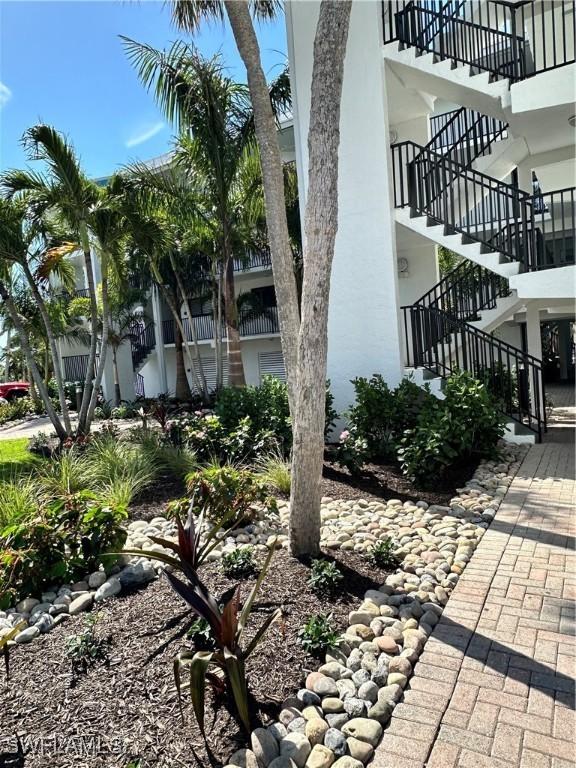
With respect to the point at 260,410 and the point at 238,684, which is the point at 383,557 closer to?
the point at 238,684

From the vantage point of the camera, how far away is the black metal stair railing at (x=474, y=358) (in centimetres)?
844

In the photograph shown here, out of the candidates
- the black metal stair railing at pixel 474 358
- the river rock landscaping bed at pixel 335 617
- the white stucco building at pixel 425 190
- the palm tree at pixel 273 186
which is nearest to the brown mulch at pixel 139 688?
Result: the river rock landscaping bed at pixel 335 617

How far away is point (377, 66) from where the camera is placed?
866cm

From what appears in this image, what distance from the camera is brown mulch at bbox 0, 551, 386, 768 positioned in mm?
2264

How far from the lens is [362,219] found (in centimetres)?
Result: 895

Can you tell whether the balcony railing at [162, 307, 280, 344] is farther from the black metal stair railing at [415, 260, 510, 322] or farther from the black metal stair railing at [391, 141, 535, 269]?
the black metal stair railing at [391, 141, 535, 269]

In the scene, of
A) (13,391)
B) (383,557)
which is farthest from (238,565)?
(13,391)

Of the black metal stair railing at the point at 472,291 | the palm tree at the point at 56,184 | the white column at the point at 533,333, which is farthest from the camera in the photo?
the white column at the point at 533,333

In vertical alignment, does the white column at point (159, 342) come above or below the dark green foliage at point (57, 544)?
above

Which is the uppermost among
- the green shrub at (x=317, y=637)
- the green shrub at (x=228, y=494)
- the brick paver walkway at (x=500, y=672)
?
the green shrub at (x=228, y=494)

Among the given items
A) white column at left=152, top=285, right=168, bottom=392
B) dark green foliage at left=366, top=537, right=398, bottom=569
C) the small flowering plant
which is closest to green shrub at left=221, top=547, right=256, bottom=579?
dark green foliage at left=366, top=537, right=398, bottom=569

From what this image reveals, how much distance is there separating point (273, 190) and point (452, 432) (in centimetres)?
383

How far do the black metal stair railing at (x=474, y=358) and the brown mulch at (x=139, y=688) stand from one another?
19.2 feet

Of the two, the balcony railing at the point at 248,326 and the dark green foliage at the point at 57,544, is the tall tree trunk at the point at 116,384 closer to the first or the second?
the balcony railing at the point at 248,326
